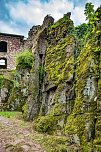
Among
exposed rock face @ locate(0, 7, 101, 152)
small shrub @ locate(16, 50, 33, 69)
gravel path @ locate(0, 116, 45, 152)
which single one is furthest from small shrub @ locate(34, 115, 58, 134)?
small shrub @ locate(16, 50, 33, 69)

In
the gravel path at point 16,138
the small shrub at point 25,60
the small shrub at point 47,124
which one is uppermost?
the small shrub at point 25,60

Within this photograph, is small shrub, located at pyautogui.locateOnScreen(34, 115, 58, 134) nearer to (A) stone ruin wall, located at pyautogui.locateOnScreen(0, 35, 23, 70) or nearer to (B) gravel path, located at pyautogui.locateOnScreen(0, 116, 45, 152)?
(B) gravel path, located at pyautogui.locateOnScreen(0, 116, 45, 152)

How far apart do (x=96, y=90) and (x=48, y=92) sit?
623 cm

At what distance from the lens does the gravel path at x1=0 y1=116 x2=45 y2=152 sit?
37.6 feet

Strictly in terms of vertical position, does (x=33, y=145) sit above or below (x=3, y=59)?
below

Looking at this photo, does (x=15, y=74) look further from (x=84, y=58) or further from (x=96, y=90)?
(x=96, y=90)

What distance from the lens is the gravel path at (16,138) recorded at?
11469 mm

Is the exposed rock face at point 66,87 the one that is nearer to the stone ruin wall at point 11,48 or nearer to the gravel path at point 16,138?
the gravel path at point 16,138

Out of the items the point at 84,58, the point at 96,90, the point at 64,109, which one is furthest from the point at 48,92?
the point at 96,90

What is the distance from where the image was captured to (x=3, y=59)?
115ft

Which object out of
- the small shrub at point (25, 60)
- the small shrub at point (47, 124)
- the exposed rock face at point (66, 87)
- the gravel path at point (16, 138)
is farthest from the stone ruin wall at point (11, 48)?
the small shrub at point (47, 124)

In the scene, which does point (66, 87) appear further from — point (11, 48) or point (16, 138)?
point (11, 48)

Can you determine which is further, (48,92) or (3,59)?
(3,59)

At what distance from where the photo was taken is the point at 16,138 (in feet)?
42.5
